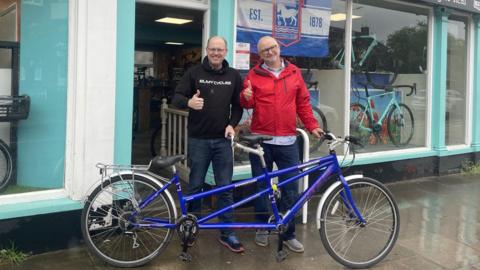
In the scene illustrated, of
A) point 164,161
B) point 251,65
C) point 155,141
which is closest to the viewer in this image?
point 164,161

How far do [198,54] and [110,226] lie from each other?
968cm

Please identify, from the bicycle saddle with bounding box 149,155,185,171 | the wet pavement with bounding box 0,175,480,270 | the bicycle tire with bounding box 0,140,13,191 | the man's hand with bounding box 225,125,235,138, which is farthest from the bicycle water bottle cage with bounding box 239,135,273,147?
the bicycle tire with bounding box 0,140,13,191

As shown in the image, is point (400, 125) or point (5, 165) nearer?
point (5, 165)

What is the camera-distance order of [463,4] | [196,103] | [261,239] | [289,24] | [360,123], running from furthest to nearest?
[463,4] < [360,123] < [289,24] < [261,239] < [196,103]

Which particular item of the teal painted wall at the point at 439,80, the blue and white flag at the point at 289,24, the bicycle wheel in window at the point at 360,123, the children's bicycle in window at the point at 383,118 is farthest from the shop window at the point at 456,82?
the blue and white flag at the point at 289,24

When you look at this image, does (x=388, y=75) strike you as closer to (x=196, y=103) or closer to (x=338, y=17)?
(x=338, y=17)

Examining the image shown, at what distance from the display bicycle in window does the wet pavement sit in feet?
2.51

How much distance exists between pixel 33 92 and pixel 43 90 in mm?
85

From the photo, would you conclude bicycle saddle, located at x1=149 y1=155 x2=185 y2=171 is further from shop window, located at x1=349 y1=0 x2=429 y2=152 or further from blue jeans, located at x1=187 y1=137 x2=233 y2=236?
shop window, located at x1=349 y1=0 x2=429 y2=152

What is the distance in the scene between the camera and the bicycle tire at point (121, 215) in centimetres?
361

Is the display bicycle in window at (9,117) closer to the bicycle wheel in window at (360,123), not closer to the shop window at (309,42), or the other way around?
the shop window at (309,42)

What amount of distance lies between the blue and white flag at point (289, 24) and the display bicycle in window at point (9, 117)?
7.78ft

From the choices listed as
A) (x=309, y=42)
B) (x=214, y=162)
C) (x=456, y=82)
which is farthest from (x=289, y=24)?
(x=456, y=82)

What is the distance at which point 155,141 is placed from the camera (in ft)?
26.5
